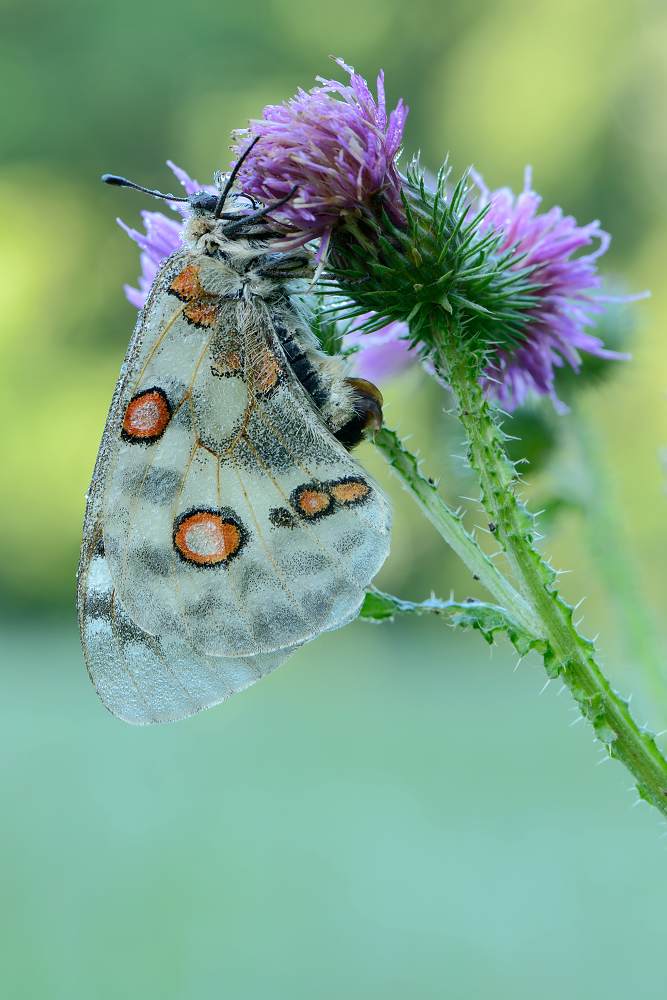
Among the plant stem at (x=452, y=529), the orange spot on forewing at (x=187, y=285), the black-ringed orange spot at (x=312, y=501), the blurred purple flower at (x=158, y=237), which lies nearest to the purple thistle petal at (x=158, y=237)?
the blurred purple flower at (x=158, y=237)

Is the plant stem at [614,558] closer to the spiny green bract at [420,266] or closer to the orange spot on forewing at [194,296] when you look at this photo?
the spiny green bract at [420,266]

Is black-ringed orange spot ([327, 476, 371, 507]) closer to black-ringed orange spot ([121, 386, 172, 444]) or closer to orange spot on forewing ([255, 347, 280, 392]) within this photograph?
orange spot on forewing ([255, 347, 280, 392])

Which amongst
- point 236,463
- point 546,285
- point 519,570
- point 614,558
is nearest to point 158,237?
point 236,463

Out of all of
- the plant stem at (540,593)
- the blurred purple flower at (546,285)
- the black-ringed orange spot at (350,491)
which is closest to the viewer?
the plant stem at (540,593)

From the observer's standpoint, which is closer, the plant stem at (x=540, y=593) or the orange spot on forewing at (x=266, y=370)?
the plant stem at (x=540, y=593)

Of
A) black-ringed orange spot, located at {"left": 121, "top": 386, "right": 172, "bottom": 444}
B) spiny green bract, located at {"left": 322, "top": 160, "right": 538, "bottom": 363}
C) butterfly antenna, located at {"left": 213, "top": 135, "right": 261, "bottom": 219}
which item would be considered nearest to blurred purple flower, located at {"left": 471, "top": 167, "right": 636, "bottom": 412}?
spiny green bract, located at {"left": 322, "top": 160, "right": 538, "bottom": 363}

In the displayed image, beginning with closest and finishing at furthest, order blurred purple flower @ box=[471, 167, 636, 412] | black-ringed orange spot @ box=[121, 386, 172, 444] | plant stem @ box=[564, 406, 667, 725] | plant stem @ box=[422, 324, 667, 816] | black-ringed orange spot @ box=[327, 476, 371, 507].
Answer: plant stem @ box=[422, 324, 667, 816]
black-ringed orange spot @ box=[327, 476, 371, 507]
black-ringed orange spot @ box=[121, 386, 172, 444]
blurred purple flower @ box=[471, 167, 636, 412]
plant stem @ box=[564, 406, 667, 725]

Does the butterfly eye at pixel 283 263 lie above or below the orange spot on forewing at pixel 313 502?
above

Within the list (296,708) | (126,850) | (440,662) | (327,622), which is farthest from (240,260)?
(440,662)
